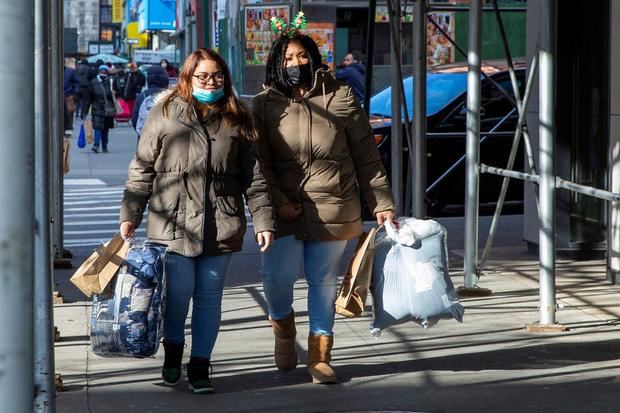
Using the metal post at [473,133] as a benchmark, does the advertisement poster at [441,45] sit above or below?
above

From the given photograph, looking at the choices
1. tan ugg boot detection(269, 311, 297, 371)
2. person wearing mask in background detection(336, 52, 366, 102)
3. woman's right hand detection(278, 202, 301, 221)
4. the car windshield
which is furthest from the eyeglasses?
person wearing mask in background detection(336, 52, 366, 102)

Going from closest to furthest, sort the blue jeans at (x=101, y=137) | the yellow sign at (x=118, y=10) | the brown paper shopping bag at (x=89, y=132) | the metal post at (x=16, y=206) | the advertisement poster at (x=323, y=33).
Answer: the metal post at (x=16, y=206) < the advertisement poster at (x=323, y=33) < the blue jeans at (x=101, y=137) < the brown paper shopping bag at (x=89, y=132) < the yellow sign at (x=118, y=10)

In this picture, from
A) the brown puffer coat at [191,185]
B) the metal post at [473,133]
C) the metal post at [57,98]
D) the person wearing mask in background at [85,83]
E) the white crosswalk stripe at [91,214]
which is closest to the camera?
the brown puffer coat at [191,185]

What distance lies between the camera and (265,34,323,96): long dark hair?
6.27 m

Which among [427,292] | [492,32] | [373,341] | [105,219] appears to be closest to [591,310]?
[373,341]

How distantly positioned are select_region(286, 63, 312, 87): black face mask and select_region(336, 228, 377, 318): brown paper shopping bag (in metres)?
0.84

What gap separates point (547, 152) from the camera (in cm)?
752

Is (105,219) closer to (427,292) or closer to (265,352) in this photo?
(265,352)

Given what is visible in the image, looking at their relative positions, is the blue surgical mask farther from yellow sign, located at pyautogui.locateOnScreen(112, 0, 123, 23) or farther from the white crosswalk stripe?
yellow sign, located at pyautogui.locateOnScreen(112, 0, 123, 23)

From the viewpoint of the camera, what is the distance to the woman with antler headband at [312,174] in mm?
6266

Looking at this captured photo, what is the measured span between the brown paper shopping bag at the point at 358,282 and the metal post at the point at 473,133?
2.31 m

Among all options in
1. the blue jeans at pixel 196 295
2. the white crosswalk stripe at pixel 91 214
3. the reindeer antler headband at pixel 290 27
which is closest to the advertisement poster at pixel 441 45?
the white crosswalk stripe at pixel 91 214

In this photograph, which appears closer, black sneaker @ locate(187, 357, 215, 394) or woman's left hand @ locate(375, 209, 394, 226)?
black sneaker @ locate(187, 357, 215, 394)

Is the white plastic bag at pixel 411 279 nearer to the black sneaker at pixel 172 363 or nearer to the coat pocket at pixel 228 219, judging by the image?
the coat pocket at pixel 228 219
